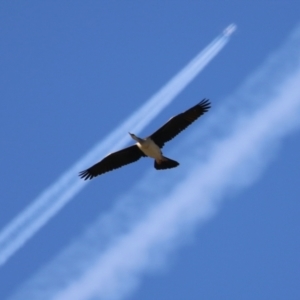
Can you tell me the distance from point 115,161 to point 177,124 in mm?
2834

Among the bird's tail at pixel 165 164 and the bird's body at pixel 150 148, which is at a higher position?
the bird's body at pixel 150 148

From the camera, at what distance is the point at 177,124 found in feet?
153

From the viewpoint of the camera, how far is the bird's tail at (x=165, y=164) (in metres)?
46.7

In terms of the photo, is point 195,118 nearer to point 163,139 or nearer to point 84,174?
point 163,139

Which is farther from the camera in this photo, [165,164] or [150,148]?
[165,164]

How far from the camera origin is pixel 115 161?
47906mm

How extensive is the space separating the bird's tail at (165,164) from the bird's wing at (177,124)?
1.96 ft

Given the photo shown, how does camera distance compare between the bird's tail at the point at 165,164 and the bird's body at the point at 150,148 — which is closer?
the bird's body at the point at 150,148

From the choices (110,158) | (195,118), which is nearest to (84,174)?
(110,158)

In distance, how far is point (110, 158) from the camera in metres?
47.8

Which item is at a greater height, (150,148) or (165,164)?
(150,148)

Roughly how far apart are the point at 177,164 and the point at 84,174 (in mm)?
3852

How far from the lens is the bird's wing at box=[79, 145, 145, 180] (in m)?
47.6

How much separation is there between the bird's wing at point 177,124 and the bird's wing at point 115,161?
3.38ft
